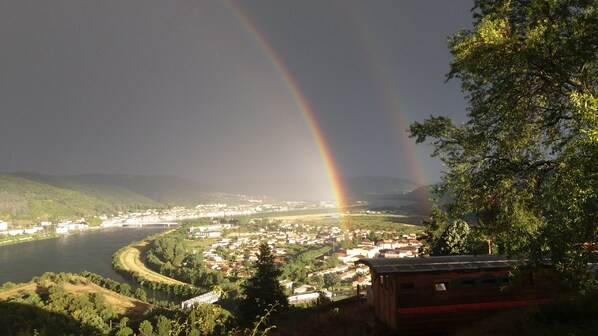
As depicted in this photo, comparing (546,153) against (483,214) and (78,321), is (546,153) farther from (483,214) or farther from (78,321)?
(78,321)

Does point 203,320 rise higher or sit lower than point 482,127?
lower

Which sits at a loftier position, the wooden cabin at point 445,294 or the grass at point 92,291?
the wooden cabin at point 445,294

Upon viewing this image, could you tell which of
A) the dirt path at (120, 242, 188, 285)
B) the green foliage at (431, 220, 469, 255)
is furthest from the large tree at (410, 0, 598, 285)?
the dirt path at (120, 242, 188, 285)

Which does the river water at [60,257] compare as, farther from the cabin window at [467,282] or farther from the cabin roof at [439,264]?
the cabin window at [467,282]

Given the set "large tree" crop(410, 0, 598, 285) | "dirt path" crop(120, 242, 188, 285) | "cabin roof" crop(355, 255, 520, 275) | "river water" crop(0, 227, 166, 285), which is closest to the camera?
"large tree" crop(410, 0, 598, 285)

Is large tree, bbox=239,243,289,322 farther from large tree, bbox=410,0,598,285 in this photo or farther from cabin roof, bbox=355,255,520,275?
large tree, bbox=410,0,598,285

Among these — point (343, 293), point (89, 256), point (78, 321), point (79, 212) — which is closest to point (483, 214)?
point (78, 321)

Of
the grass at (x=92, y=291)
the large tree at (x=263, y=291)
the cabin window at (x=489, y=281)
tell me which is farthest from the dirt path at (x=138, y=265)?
the cabin window at (x=489, y=281)
